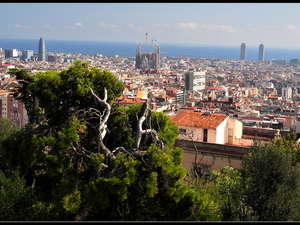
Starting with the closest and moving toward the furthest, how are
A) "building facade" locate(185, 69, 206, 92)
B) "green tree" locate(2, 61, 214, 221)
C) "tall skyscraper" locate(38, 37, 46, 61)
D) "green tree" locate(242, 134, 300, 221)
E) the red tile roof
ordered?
"green tree" locate(242, 134, 300, 221) → "green tree" locate(2, 61, 214, 221) → the red tile roof → "building facade" locate(185, 69, 206, 92) → "tall skyscraper" locate(38, 37, 46, 61)

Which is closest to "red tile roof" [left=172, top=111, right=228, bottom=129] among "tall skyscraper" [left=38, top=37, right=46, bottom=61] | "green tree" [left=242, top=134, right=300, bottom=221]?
"green tree" [left=242, top=134, right=300, bottom=221]

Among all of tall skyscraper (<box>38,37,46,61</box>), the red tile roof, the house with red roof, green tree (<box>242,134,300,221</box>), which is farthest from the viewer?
tall skyscraper (<box>38,37,46,61</box>)

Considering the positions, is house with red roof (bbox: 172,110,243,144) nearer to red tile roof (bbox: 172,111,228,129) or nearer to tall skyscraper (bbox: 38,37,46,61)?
red tile roof (bbox: 172,111,228,129)

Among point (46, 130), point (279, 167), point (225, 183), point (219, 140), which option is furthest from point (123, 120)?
point (219, 140)

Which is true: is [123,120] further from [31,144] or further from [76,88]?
[31,144]

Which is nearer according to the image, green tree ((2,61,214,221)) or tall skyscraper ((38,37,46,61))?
green tree ((2,61,214,221))

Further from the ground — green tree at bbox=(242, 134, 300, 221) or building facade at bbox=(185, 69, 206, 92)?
green tree at bbox=(242, 134, 300, 221)

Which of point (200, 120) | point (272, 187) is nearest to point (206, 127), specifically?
point (200, 120)
